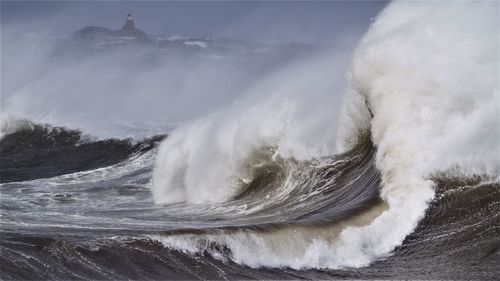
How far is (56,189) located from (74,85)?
21.7 m

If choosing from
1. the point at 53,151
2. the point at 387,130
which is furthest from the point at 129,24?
the point at 387,130

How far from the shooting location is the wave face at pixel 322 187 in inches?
285

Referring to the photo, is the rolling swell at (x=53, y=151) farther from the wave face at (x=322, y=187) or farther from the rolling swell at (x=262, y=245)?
the rolling swell at (x=262, y=245)

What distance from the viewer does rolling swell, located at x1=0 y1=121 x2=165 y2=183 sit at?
15.7 m

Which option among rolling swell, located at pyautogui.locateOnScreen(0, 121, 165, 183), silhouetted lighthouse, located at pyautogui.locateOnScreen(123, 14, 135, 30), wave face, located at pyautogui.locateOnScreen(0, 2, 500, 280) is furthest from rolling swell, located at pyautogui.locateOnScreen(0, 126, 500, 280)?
silhouetted lighthouse, located at pyautogui.locateOnScreen(123, 14, 135, 30)

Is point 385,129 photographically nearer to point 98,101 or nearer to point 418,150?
point 418,150

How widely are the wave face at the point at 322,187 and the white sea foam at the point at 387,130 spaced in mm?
23

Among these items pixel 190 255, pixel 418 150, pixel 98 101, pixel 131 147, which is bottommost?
pixel 190 255

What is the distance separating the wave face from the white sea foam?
23mm

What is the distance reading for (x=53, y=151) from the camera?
18.6 meters

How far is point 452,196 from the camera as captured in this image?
889 cm

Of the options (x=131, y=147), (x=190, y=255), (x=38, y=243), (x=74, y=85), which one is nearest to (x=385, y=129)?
(x=190, y=255)

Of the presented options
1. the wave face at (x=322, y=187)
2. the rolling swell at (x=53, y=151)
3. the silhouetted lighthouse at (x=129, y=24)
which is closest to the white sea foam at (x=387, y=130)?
the wave face at (x=322, y=187)

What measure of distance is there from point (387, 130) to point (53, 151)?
35.2ft
